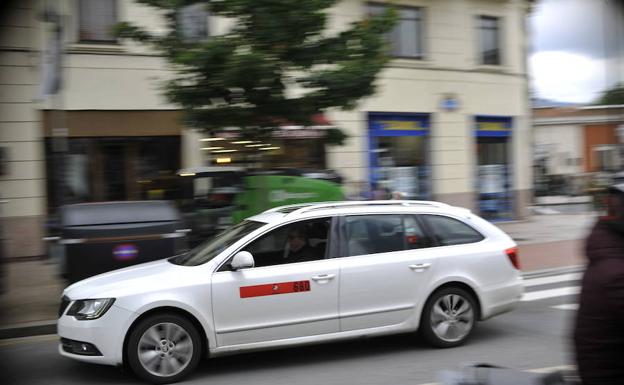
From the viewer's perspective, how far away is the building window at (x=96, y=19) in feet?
44.0

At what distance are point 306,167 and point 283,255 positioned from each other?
9.45 metres

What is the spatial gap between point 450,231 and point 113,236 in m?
4.23

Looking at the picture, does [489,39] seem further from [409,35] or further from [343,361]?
[343,361]

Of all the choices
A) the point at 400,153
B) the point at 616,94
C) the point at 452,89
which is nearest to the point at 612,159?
the point at 616,94

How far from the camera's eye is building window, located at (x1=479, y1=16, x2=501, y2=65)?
61.5 ft

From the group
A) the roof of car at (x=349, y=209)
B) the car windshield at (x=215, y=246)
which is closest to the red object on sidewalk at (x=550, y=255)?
the roof of car at (x=349, y=209)

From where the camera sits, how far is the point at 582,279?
2.63 meters

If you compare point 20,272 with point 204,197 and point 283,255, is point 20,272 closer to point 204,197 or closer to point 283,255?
point 204,197

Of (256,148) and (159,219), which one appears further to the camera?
(256,148)

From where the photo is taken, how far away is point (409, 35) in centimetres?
1741

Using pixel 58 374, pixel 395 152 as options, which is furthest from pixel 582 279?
pixel 395 152

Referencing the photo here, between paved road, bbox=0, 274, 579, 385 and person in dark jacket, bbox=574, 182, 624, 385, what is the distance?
2936mm

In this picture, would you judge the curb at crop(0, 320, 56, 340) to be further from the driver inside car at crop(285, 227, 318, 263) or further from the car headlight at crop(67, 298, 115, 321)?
the driver inside car at crop(285, 227, 318, 263)

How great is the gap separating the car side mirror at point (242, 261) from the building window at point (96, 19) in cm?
958
